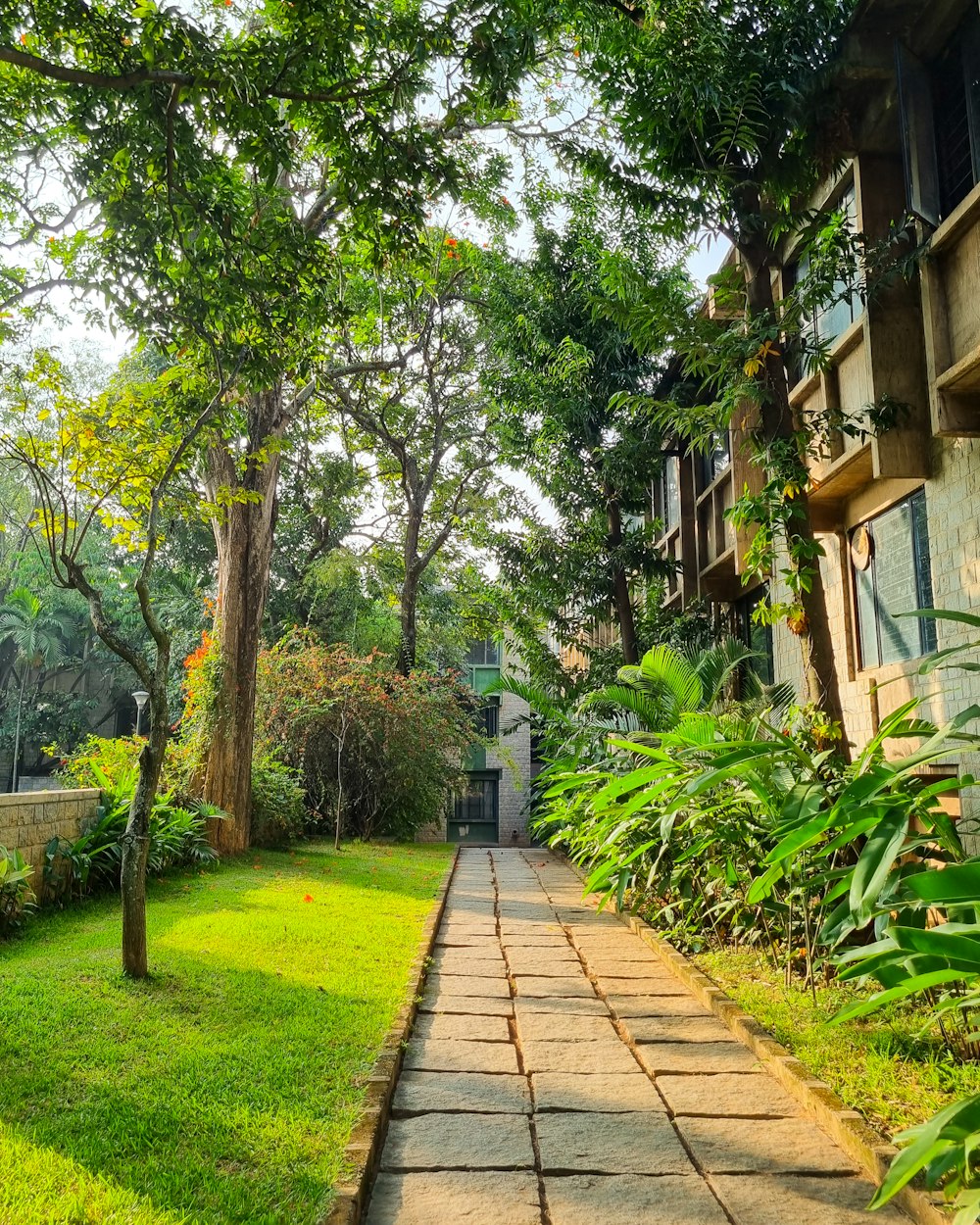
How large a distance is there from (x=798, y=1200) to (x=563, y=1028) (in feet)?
6.19

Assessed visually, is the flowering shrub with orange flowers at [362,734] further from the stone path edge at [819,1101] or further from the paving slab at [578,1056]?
the paving slab at [578,1056]

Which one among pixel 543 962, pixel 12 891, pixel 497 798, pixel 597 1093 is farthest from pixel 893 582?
pixel 497 798

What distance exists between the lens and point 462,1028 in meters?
4.56

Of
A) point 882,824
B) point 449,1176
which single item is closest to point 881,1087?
point 882,824

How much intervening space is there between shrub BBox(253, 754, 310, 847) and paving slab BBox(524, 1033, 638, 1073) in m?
8.58

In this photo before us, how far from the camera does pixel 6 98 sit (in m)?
5.42

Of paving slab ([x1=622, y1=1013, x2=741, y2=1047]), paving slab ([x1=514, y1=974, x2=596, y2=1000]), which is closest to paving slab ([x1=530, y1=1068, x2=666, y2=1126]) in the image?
paving slab ([x1=622, y1=1013, x2=741, y2=1047])

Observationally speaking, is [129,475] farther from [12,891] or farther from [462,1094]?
[462,1094]

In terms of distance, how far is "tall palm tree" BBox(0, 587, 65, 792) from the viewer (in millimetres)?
30703

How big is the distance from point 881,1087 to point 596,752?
7.20m

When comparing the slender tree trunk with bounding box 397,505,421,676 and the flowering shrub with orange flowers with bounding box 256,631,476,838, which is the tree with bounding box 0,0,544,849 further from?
the slender tree trunk with bounding box 397,505,421,676

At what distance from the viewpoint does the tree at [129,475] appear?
5.18 metres

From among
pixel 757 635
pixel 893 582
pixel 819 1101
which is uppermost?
pixel 757 635

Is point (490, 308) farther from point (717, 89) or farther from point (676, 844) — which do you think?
point (676, 844)
